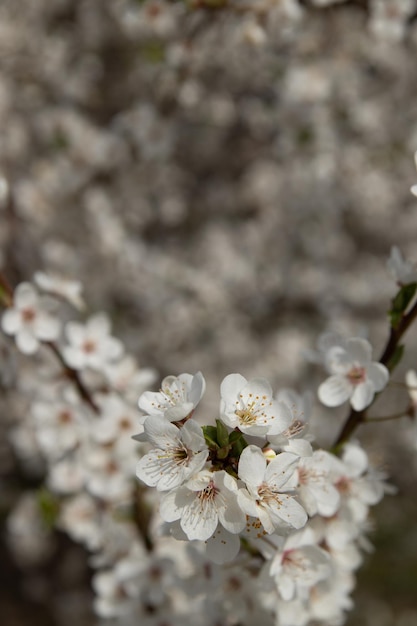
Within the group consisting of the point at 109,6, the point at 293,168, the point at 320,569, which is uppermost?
the point at 109,6

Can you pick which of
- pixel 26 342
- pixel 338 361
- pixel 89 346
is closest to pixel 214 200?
pixel 89 346

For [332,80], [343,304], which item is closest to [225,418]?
[332,80]

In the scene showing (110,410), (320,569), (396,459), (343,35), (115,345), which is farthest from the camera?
(396,459)

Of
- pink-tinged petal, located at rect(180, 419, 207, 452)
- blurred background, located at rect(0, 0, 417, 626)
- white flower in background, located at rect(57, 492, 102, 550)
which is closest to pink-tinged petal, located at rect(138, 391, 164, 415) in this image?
pink-tinged petal, located at rect(180, 419, 207, 452)

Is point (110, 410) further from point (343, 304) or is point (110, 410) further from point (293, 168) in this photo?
point (343, 304)

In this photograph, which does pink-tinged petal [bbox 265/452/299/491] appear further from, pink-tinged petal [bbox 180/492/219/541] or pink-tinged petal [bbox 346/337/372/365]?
pink-tinged petal [bbox 346/337/372/365]
